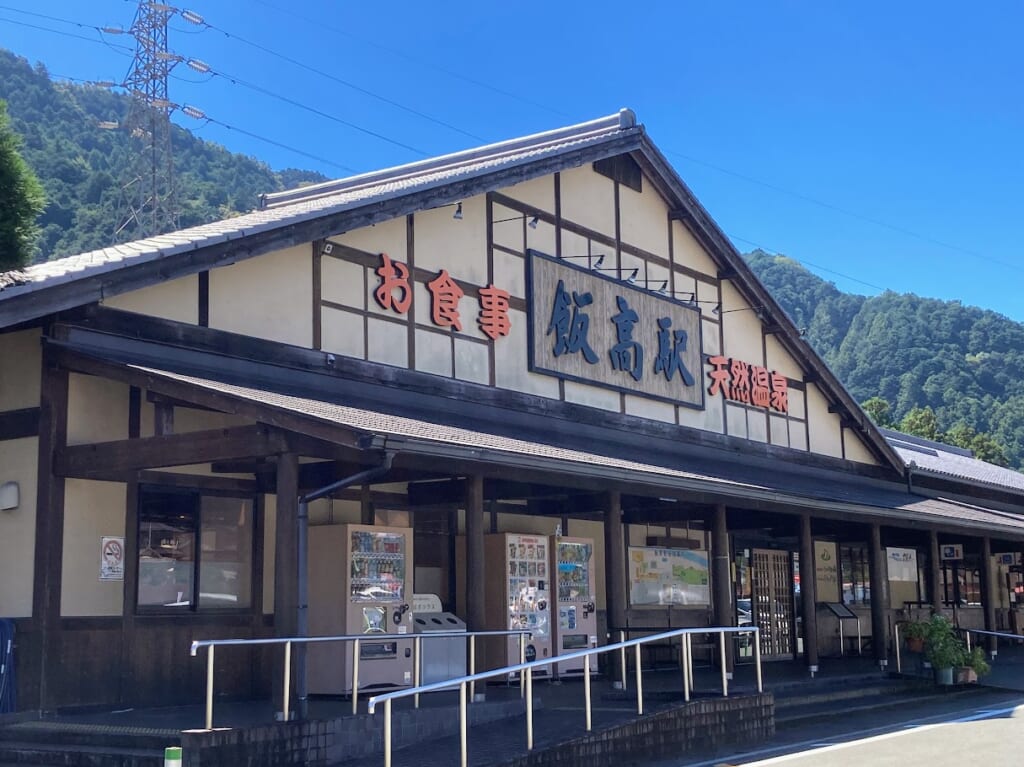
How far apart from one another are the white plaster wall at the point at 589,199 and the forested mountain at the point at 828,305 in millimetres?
44070

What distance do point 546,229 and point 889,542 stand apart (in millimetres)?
12277

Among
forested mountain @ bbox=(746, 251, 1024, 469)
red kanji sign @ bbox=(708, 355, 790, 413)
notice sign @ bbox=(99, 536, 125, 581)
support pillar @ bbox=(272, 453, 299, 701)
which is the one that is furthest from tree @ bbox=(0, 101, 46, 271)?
forested mountain @ bbox=(746, 251, 1024, 469)

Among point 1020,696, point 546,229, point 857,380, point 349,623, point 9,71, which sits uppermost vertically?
point 9,71

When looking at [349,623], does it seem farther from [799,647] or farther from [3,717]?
[799,647]

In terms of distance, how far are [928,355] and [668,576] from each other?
87329 millimetres

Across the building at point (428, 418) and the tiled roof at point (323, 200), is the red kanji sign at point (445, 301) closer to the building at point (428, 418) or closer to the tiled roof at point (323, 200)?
the building at point (428, 418)

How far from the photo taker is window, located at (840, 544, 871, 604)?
79.3 ft

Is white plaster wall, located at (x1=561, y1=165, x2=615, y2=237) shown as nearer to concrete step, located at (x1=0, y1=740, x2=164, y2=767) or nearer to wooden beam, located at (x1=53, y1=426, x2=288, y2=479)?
wooden beam, located at (x1=53, y1=426, x2=288, y2=479)

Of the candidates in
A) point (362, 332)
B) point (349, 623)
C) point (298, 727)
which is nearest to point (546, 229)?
point (362, 332)

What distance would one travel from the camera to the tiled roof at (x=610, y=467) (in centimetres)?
985

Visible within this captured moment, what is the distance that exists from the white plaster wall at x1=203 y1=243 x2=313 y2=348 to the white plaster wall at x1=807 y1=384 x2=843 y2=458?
39.1 feet

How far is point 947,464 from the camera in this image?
97.0 feet

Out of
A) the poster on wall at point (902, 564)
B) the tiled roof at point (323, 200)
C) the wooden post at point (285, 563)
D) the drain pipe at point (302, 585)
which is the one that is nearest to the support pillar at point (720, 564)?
the tiled roof at point (323, 200)

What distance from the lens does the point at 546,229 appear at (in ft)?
53.8
